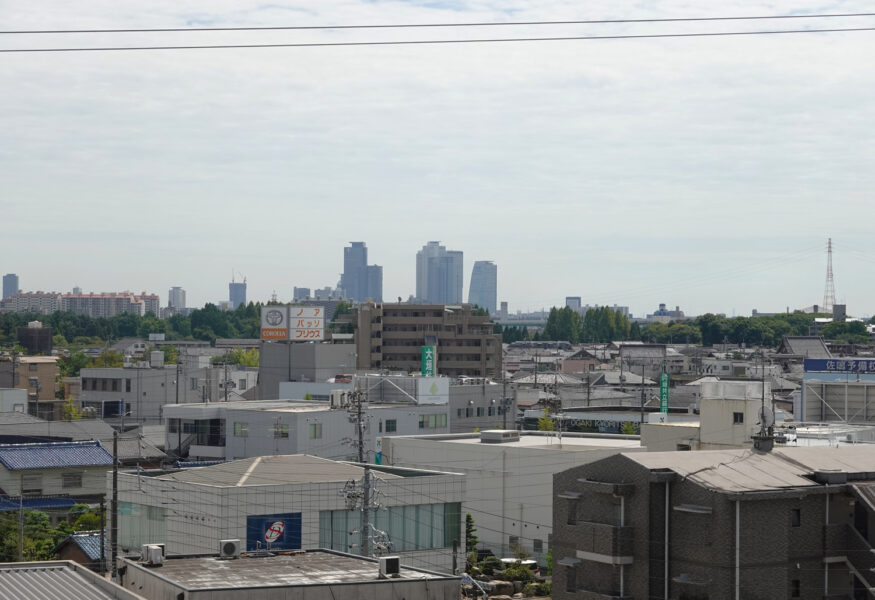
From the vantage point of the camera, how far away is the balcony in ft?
57.7

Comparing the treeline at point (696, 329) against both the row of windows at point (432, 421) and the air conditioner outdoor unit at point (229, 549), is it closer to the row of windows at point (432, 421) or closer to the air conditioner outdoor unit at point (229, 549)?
the row of windows at point (432, 421)

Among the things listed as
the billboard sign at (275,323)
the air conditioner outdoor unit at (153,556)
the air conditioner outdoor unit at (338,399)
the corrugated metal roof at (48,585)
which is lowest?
the air conditioner outdoor unit at (153,556)

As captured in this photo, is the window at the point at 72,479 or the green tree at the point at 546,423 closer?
the window at the point at 72,479

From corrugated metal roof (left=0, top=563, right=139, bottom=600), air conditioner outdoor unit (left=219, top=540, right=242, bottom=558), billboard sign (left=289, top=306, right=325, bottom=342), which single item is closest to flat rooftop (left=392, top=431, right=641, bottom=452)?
air conditioner outdoor unit (left=219, top=540, right=242, bottom=558)

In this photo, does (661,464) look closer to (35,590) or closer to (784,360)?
(35,590)

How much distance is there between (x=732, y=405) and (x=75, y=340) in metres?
121

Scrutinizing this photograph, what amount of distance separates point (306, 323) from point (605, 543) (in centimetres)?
4631

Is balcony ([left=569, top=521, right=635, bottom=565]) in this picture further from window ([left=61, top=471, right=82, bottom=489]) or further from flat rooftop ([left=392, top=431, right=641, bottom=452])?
window ([left=61, top=471, right=82, bottom=489])

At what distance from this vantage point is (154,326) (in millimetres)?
151250

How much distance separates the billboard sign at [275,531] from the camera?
2245cm

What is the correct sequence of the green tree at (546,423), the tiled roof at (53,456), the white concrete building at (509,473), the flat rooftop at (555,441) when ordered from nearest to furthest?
the white concrete building at (509,473), the flat rooftop at (555,441), the tiled roof at (53,456), the green tree at (546,423)

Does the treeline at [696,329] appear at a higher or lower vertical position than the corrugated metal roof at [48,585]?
higher

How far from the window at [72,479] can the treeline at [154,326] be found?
99.3 meters

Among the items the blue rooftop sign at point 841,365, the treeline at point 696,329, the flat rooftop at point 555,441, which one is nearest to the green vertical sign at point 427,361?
the blue rooftop sign at point 841,365
